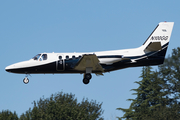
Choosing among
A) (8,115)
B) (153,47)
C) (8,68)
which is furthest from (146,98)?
(8,68)

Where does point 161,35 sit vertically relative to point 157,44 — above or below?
above

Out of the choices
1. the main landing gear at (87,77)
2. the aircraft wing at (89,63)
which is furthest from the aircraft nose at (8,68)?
the main landing gear at (87,77)

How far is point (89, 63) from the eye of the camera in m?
38.5

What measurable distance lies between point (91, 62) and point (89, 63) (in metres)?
0.27

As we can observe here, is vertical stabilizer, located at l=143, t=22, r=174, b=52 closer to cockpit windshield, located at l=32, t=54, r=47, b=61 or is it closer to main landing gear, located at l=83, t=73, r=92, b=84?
main landing gear, located at l=83, t=73, r=92, b=84

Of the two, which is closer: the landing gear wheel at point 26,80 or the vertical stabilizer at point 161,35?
the landing gear wheel at point 26,80

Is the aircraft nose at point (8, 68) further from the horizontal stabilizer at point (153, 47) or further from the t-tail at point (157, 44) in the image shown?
the horizontal stabilizer at point (153, 47)

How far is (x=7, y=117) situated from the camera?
2190 inches

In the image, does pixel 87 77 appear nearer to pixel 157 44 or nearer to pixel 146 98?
pixel 157 44

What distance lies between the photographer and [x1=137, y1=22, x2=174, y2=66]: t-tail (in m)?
40.2

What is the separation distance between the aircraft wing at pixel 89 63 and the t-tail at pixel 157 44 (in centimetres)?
514

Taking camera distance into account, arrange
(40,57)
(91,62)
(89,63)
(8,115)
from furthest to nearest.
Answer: (8,115)
(40,57)
(89,63)
(91,62)

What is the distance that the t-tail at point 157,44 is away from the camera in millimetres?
40156

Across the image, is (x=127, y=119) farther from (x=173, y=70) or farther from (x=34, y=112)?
(x=34, y=112)
